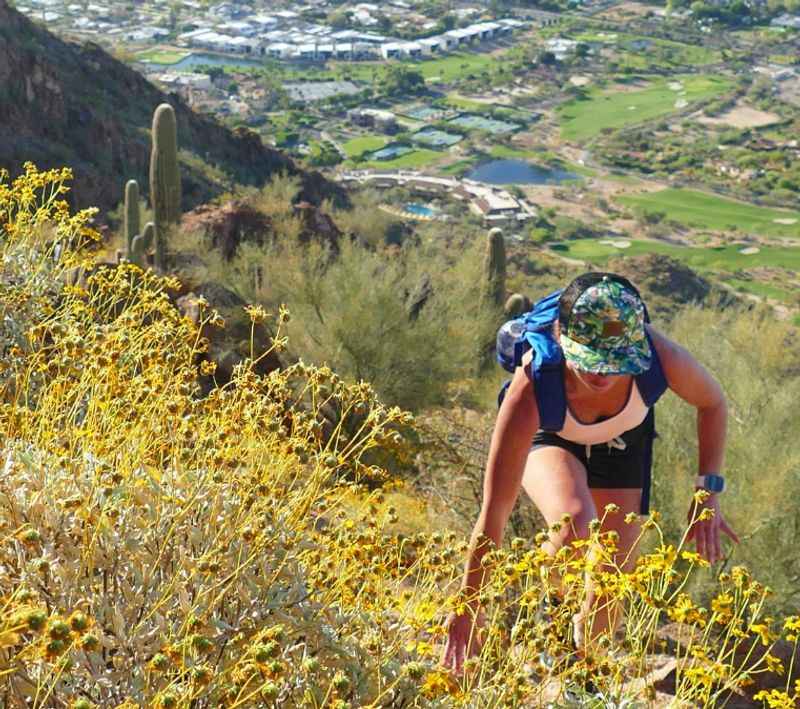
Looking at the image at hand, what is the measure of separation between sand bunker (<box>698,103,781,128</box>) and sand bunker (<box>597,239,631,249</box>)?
1240 inches

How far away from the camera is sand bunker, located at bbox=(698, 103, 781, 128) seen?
76875 millimetres

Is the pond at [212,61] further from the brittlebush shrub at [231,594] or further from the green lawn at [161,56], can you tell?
the brittlebush shrub at [231,594]

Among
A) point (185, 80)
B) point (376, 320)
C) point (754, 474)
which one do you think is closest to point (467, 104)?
point (185, 80)

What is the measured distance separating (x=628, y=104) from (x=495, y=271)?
242 ft

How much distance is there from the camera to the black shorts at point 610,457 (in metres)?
3.58

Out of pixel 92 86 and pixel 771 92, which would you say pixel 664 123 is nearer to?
pixel 771 92

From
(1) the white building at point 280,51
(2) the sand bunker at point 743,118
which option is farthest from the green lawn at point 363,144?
(1) the white building at point 280,51

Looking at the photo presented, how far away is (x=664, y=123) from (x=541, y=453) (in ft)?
256

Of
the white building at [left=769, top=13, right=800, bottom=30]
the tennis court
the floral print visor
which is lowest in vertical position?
the tennis court

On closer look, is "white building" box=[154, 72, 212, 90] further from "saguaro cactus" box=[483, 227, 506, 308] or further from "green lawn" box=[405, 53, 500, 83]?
"saguaro cactus" box=[483, 227, 506, 308]

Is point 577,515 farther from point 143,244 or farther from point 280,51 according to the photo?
point 280,51

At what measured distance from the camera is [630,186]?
61.6m

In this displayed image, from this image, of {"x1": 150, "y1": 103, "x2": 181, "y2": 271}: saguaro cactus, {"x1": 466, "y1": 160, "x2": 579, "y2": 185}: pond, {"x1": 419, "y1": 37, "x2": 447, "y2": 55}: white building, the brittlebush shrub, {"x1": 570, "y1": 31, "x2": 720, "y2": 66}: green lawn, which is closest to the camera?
the brittlebush shrub

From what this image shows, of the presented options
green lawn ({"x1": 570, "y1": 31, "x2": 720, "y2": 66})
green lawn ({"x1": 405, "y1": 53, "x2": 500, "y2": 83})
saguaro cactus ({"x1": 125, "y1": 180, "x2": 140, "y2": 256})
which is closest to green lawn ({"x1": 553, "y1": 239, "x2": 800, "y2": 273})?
saguaro cactus ({"x1": 125, "y1": 180, "x2": 140, "y2": 256})
